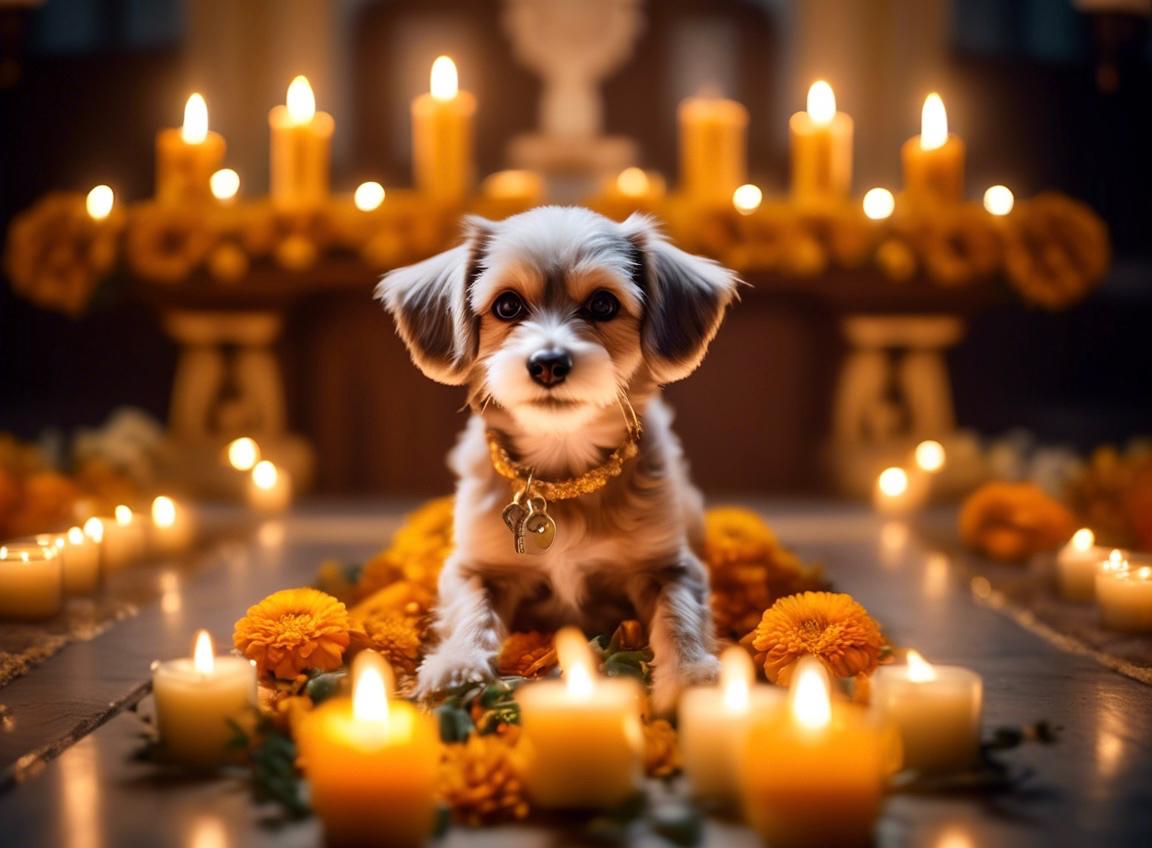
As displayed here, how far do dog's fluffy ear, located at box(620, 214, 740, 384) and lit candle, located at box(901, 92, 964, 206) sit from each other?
7.98 ft

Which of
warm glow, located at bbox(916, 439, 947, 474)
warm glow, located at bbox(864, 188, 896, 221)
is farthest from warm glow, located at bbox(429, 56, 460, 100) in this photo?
warm glow, located at bbox(916, 439, 947, 474)

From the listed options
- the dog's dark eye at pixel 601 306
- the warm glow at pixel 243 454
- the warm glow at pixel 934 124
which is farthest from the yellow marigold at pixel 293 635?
the warm glow at pixel 934 124

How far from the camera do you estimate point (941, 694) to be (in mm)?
1893

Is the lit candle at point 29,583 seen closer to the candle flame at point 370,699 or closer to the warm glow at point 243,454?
the candle flame at point 370,699

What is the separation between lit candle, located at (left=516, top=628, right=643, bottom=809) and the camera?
176 centimetres

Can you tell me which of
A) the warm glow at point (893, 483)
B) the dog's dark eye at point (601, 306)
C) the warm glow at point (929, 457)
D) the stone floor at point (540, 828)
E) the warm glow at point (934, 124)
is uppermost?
the warm glow at point (934, 124)

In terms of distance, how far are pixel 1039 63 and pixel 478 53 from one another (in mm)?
2845

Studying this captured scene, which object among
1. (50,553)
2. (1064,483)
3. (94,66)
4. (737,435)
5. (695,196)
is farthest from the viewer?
(94,66)

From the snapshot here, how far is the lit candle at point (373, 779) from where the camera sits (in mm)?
1644

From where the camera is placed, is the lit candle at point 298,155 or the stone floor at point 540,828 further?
the lit candle at point 298,155

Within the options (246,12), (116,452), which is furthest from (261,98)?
(116,452)

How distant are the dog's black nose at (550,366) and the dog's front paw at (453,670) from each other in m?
0.51

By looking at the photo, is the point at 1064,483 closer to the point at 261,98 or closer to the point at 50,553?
the point at 50,553

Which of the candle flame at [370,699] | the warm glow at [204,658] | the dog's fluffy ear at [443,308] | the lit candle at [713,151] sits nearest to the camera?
the candle flame at [370,699]
